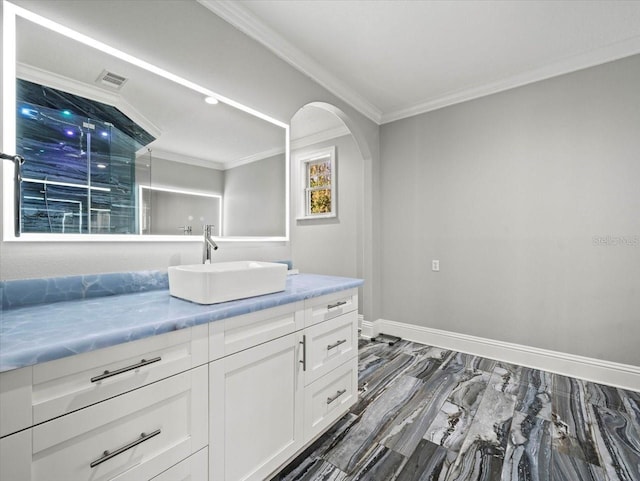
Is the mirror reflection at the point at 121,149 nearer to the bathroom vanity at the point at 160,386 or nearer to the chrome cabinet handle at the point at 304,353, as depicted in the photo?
the bathroom vanity at the point at 160,386

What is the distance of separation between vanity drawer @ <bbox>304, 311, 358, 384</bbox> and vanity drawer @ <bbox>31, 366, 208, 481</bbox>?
0.59m

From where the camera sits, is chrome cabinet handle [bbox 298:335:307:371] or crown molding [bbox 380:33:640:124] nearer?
chrome cabinet handle [bbox 298:335:307:371]

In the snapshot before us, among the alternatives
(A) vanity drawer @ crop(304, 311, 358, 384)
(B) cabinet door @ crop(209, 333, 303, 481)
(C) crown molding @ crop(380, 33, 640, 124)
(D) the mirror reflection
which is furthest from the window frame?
(B) cabinet door @ crop(209, 333, 303, 481)

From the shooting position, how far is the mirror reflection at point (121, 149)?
120cm

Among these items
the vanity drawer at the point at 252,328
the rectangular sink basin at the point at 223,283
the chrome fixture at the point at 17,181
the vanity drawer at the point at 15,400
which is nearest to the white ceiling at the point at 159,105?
the chrome fixture at the point at 17,181

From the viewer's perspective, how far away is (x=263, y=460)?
130cm

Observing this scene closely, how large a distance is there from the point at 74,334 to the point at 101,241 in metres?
0.69

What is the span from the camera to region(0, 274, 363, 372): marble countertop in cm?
73

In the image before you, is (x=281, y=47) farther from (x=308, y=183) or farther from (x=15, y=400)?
(x=15, y=400)

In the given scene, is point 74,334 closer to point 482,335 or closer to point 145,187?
point 145,187

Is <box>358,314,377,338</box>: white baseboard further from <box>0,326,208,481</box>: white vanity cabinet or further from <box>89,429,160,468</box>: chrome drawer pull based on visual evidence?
<box>89,429,160,468</box>: chrome drawer pull

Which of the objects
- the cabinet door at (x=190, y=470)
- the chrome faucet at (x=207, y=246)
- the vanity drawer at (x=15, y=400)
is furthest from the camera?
the chrome faucet at (x=207, y=246)

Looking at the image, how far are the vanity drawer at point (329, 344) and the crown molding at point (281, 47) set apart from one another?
1.90 metres

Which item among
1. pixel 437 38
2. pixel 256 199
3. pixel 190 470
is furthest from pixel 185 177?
pixel 437 38
